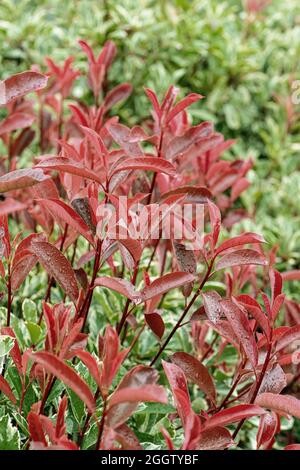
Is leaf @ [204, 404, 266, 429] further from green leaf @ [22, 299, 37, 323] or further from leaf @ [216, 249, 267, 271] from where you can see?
green leaf @ [22, 299, 37, 323]

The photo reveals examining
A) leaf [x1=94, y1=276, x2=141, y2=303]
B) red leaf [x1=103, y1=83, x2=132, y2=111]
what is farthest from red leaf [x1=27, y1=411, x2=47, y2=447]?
red leaf [x1=103, y1=83, x2=132, y2=111]

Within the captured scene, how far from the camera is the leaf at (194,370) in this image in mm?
1217

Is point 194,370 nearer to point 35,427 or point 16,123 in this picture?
point 35,427

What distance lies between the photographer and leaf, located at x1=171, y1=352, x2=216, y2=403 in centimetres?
122

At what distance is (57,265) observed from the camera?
3.84ft

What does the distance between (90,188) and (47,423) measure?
1.46 feet

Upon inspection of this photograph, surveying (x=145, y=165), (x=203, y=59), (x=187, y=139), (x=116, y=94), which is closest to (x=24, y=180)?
(x=145, y=165)

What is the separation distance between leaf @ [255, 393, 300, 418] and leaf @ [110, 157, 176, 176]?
0.38 metres

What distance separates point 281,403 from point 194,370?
0.20 metres

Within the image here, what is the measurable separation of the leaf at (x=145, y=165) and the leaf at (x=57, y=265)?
16 cm

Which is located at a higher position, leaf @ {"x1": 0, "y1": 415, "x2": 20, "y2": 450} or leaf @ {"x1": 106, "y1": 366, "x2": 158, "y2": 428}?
leaf @ {"x1": 106, "y1": 366, "x2": 158, "y2": 428}

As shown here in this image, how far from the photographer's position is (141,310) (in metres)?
1.65
